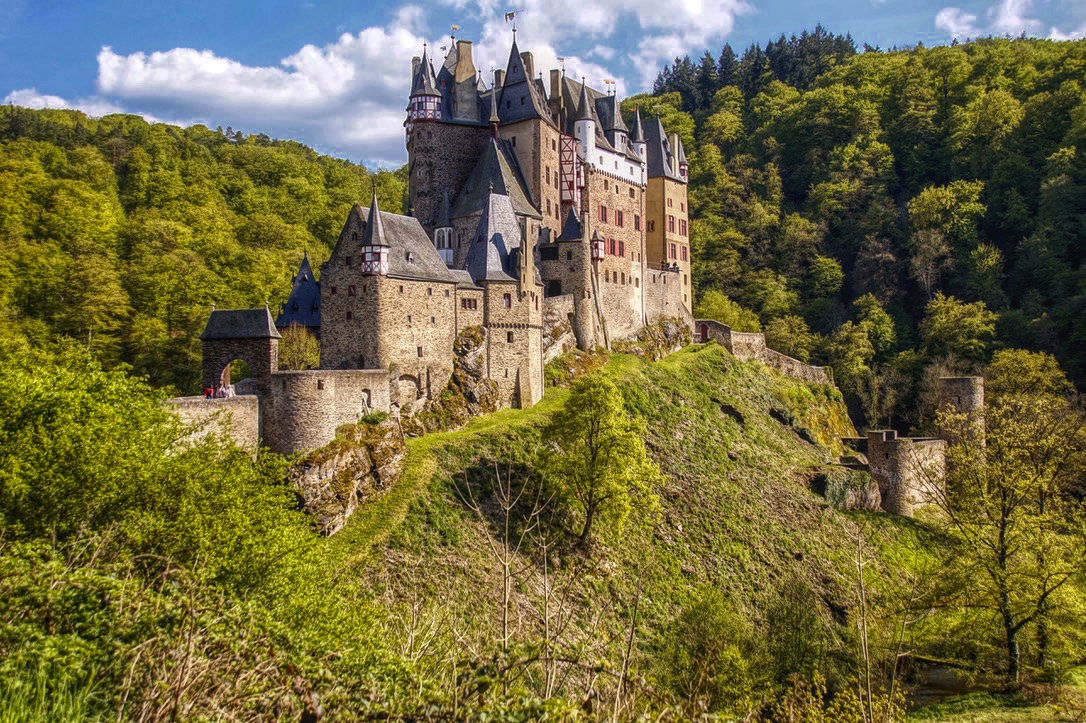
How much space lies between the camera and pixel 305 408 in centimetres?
2873

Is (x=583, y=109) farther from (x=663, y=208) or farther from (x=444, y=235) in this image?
(x=444, y=235)

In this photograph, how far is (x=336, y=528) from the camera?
2766 centimetres

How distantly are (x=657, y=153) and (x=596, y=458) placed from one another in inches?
1327

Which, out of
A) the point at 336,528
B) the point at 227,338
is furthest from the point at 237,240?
the point at 336,528

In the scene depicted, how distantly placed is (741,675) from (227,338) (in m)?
19.2

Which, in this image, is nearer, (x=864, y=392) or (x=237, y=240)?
(x=237, y=240)

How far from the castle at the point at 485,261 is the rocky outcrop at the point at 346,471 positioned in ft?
2.26

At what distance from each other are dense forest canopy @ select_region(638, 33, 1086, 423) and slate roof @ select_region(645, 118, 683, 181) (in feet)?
38.0

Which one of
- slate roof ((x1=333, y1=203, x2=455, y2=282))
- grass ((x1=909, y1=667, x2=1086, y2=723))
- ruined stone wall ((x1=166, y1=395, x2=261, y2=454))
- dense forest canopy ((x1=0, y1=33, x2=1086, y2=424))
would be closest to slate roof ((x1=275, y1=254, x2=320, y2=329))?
slate roof ((x1=333, y1=203, x2=455, y2=282))

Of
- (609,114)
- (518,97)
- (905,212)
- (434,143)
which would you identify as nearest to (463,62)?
(518,97)

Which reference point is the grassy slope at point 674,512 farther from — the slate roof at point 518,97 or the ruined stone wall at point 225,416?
the slate roof at point 518,97

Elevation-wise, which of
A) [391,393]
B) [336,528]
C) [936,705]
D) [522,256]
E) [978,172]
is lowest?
[936,705]

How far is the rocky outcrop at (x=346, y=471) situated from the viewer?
27.4 meters

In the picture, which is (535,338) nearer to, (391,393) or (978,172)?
(391,393)
